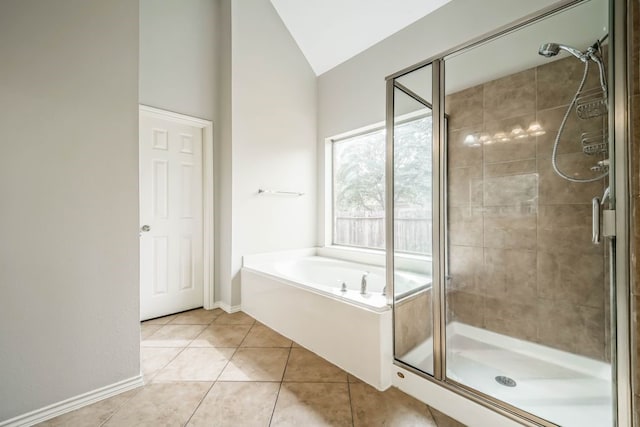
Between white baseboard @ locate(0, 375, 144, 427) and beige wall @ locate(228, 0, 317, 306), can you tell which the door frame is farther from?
white baseboard @ locate(0, 375, 144, 427)

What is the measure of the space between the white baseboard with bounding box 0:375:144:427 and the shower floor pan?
1609 mm

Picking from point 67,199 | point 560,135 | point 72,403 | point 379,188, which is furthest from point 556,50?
point 72,403

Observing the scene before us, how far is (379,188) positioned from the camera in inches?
115

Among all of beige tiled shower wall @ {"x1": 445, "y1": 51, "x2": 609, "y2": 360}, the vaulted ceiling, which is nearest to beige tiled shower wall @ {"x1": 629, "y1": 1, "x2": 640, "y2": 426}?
beige tiled shower wall @ {"x1": 445, "y1": 51, "x2": 609, "y2": 360}

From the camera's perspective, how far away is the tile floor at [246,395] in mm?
1314

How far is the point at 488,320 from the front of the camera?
2.01 meters

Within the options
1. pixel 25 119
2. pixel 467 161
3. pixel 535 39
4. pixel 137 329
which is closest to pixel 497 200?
pixel 467 161

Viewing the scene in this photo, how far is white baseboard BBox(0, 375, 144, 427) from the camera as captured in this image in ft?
4.15

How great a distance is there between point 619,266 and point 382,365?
1.14m

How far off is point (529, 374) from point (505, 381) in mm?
228

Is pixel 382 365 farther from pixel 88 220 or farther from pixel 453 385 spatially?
pixel 88 220

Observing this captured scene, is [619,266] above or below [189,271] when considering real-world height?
above

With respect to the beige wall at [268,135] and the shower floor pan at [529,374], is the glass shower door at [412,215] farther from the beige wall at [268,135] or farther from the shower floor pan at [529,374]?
the beige wall at [268,135]

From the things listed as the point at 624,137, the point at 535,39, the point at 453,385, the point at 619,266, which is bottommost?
the point at 453,385
